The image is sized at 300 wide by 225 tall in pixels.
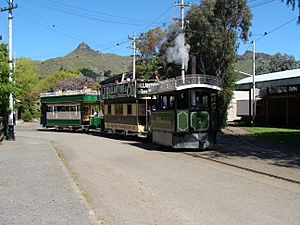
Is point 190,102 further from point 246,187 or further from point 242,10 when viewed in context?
point 242,10

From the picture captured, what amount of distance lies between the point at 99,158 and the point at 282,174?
26.9 ft

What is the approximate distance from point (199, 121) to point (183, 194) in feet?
35.8

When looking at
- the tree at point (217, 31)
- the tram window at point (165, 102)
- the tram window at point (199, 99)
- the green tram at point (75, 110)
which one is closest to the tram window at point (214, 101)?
the tram window at point (199, 99)

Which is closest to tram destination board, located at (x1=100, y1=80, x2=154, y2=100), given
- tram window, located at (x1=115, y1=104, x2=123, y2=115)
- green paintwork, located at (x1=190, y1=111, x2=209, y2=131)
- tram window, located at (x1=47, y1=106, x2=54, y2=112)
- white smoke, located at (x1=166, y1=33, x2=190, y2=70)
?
tram window, located at (x1=115, y1=104, x2=123, y2=115)

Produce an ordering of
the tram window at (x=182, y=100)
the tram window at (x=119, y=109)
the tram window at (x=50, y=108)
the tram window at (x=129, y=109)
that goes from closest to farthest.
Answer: the tram window at (x=182, y=100) → the tram window at (x=129, y=109) → the tram window at (x=119, y=109) → the tram window at (x=50, y=108)

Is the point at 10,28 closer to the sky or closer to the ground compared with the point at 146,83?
closer to the sky

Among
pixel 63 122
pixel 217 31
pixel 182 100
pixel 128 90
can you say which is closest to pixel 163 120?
pixel 182 100

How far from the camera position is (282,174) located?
13.3m

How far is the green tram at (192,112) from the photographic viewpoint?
823 inches

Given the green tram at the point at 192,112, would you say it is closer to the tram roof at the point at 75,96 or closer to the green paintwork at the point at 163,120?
the green paintwork at the point at 163,120

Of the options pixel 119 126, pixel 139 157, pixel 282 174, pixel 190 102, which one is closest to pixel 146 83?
pixel 119 126

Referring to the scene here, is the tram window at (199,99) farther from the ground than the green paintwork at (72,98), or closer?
closer

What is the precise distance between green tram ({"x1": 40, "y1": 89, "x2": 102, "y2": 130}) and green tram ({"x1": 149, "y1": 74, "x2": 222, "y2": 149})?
62.3ft

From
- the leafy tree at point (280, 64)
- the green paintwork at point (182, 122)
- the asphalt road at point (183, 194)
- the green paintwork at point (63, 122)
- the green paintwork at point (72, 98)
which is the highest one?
the leafy tree at point (280, 64)
